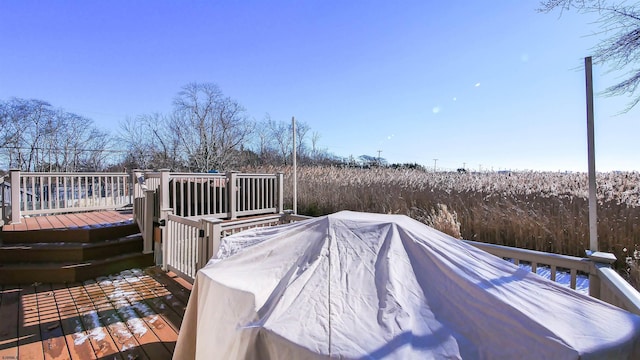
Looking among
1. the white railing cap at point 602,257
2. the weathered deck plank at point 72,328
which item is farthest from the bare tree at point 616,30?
the weathered deck plank at point 72,328

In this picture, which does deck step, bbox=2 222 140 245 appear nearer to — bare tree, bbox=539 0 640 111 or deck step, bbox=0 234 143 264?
deck step, bbox=0 234 143 264

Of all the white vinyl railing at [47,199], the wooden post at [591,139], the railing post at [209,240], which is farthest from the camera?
the white vinyl railing at [47,199]

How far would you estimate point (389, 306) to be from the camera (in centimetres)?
105

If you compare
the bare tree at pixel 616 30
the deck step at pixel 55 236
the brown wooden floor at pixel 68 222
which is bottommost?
the deck step at pixel 55 236

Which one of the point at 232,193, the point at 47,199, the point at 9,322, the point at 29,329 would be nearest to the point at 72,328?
the point at 29,329

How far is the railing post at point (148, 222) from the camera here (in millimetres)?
4770

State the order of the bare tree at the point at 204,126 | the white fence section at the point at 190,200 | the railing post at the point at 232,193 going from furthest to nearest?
the bare tree at the point at 204,126
the railing post at the point at 232,193
the white fence section at the point at 190,200

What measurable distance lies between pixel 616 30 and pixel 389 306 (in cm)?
553

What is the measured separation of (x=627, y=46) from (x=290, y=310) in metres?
5.82

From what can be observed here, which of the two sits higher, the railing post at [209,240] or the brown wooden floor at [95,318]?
the railing post at [209,240]

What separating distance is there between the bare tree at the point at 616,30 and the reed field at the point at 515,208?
179 cm

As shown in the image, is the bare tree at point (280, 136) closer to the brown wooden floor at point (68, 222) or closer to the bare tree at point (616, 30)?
the brown wooden floor at point (68, 222)

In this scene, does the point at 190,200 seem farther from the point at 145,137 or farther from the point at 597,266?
the point at 145,137

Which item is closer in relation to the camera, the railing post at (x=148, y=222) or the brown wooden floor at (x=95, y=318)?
the brown wooden floor at (x=95, y=318)
